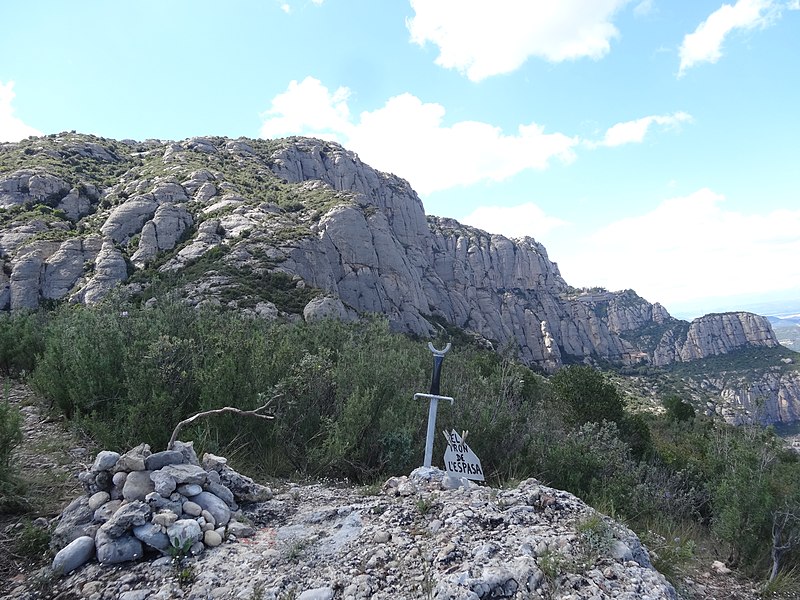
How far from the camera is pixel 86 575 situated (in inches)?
141

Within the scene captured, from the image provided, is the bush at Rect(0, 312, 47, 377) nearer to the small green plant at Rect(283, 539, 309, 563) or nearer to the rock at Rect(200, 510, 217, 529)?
the rock at Rect(200, 510, 217, 529)

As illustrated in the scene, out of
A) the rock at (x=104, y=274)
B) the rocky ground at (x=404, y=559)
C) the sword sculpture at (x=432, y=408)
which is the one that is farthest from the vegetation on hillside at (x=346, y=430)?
the rock at (x=104, y=274)

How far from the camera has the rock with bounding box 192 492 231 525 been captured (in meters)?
4.27

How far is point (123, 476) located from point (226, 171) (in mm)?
68727

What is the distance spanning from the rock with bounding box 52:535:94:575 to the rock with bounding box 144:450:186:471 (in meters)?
0.75

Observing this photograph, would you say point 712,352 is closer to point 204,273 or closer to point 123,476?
point 204,273

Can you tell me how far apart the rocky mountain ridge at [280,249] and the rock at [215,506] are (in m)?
12.7

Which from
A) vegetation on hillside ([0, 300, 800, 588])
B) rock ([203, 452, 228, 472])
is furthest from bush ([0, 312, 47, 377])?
rock ([203, 452, 228, 472])

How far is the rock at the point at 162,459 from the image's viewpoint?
4426mm

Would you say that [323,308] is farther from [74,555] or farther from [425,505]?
[74,555]

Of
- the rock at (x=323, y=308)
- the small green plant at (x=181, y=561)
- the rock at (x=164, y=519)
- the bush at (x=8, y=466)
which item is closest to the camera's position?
the small green plant at (x=181, y=561)

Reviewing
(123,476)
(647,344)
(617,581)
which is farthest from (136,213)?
(647,344)

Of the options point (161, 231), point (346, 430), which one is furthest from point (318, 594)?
point (161, 231)

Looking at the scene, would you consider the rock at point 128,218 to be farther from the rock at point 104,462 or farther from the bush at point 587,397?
the rock at point 104,462
